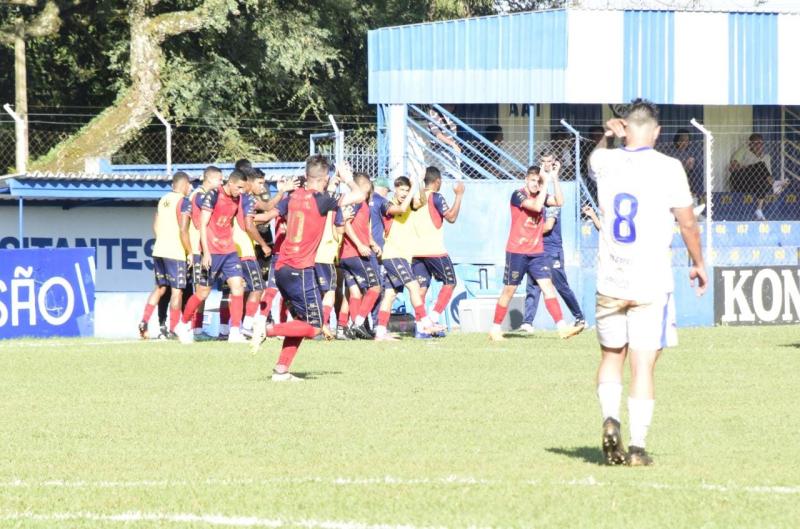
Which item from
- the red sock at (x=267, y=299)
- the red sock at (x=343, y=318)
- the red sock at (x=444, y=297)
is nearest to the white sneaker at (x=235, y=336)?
the red sock at (x=267, y=299)

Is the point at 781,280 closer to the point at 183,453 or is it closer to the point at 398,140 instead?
the point at 398,140

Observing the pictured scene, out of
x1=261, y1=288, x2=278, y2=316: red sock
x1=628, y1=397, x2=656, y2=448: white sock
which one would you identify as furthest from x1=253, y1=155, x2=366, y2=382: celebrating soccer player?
x1=628, y1=397, x2=656, y2=448: white sock

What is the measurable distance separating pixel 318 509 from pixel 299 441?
252 cm

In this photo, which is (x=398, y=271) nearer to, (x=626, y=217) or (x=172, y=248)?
(x=172, y=248)

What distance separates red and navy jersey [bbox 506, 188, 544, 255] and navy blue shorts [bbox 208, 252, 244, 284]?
3.29 m

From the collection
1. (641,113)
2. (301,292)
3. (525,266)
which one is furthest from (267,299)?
(641,113)

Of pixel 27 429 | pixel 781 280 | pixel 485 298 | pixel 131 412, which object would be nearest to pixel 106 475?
pixel 27 429

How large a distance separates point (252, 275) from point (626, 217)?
34.2 ft

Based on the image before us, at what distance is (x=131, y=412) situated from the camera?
35.6ft

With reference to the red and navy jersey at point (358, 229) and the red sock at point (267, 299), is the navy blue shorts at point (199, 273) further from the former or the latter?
the red and navy jersey at point (358, 229)

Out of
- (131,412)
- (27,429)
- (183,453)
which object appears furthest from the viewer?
(131,412)

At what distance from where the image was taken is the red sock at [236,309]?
57.4 feet

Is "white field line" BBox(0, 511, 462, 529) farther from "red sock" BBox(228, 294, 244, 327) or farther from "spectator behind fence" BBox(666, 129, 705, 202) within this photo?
"spectator behind fence" BBox(666, 129, 705, 202)

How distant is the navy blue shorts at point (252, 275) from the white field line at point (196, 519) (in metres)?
11.2
